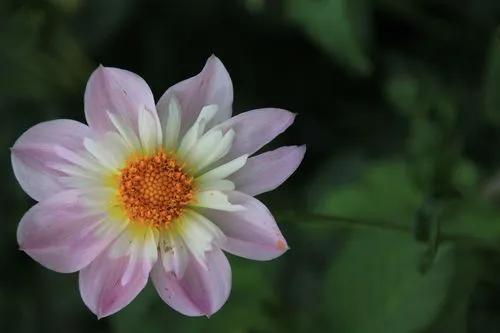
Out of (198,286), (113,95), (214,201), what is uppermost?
(113,95)

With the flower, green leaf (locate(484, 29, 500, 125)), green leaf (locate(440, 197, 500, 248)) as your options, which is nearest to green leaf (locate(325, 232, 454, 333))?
green leaf (locate(440, 197, 500, 248))

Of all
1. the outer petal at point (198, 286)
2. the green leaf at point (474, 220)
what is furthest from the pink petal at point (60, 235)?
the green leaf at point (474, 220)

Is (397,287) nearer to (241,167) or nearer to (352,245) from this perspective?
(352,245)

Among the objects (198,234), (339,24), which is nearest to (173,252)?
(198,234)

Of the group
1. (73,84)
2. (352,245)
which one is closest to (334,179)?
(352,245)

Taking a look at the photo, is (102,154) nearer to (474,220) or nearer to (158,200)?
(158,200)

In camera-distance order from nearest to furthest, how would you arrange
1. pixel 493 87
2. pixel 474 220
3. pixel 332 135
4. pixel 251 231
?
pixel 251 231 < pixel 493 87 < pixel 474 220 < pixel 332 135

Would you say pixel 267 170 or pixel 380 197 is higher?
pixel 267 170

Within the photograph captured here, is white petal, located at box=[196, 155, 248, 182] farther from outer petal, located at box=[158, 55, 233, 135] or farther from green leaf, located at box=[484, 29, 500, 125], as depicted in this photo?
green leaf, located at box=[484, 29, 500, 125]
